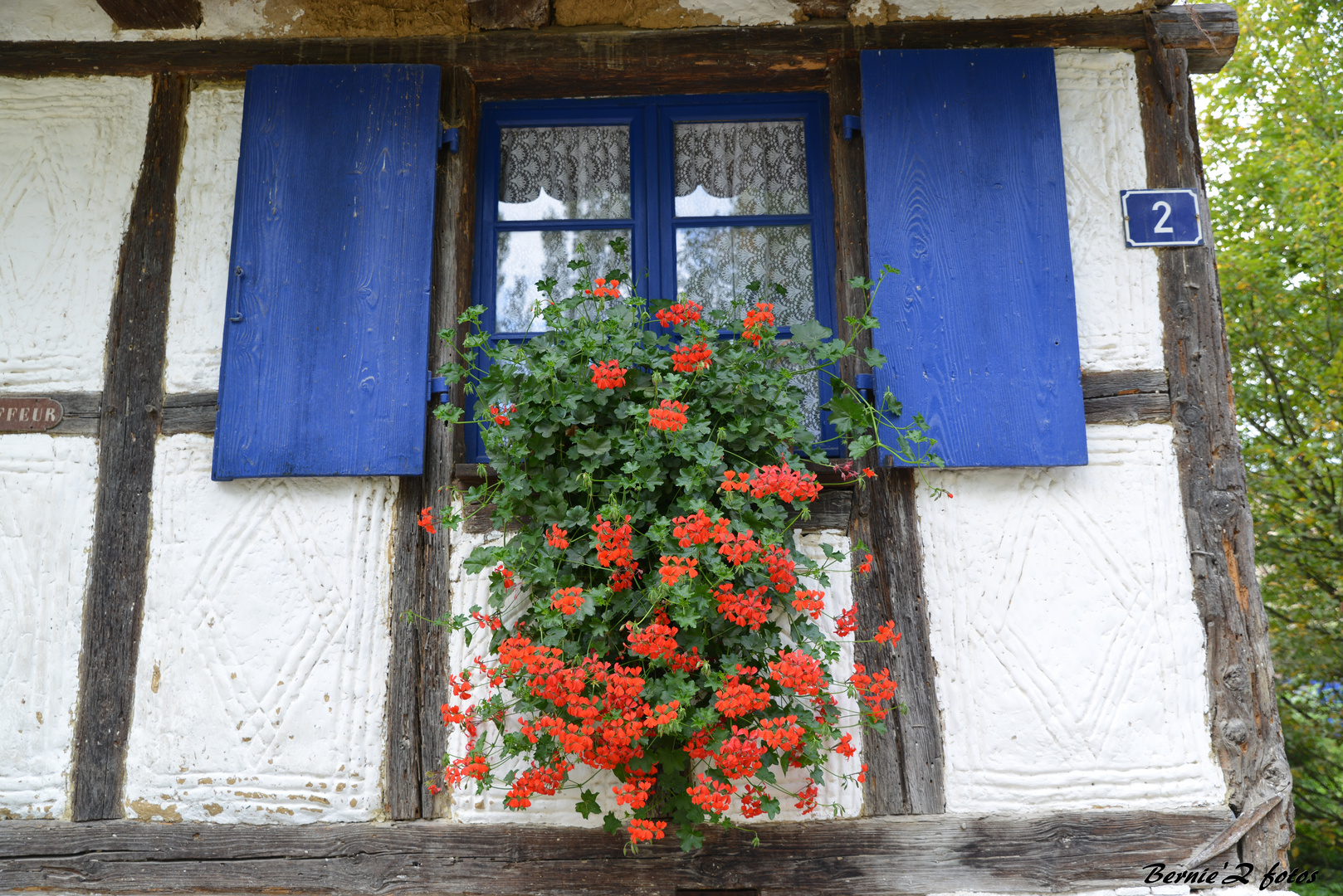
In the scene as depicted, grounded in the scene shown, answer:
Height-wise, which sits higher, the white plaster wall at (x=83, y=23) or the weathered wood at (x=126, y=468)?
the white plaster wall at (x=83, y=23)

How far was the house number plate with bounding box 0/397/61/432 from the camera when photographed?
8.48ft

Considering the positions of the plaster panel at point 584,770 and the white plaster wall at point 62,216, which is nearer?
the plaster panel at point 584,770

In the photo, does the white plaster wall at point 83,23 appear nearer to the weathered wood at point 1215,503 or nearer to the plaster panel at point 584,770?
the plaster panel at point 584,770

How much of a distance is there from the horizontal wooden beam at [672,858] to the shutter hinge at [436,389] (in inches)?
47.3

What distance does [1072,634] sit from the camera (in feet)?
7.93

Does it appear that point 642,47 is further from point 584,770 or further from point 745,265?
point 584,770

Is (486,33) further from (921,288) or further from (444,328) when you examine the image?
(921,288)

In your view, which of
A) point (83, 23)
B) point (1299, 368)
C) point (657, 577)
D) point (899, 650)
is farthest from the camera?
point (1299, 368)

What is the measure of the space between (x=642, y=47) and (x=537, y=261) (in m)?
0.75

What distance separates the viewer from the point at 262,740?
7.95 ft

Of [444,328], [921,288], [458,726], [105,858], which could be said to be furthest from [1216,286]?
[105,858]

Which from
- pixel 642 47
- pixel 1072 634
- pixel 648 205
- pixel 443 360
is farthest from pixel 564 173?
pixel 1072 634

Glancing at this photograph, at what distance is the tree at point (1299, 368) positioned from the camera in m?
5.10

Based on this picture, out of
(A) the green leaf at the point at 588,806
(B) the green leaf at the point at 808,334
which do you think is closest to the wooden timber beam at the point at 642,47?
(B) the green leaf at the point at 808,334
